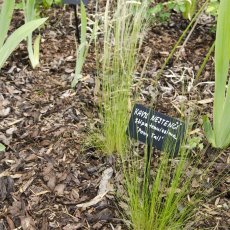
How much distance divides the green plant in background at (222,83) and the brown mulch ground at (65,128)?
12 cm

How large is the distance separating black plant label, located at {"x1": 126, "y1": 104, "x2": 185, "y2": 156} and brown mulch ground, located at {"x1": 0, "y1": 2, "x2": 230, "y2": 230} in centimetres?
11

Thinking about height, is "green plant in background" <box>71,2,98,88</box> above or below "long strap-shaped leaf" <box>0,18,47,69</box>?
below

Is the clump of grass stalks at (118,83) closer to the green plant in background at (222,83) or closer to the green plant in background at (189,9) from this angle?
the green plant in background at (222,83)

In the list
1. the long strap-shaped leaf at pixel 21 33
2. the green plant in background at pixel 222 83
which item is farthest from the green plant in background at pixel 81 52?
the green plant in background at pixel 222 83

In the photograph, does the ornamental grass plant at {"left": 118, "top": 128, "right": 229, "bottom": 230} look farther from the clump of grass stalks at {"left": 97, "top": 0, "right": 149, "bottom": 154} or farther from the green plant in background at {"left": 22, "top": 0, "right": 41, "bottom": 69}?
the green plant in background at {"left": 22, "top": 0, "right": 41, "bottom": 69}

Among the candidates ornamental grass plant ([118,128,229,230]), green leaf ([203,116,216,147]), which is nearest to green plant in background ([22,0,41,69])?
ornamental grass plant ([118,128,229,230])

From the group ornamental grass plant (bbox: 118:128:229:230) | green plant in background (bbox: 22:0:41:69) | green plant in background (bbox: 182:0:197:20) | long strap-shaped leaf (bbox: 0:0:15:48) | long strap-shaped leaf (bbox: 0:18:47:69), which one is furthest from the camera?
green plant in background (bbox: 182:0:197:20)

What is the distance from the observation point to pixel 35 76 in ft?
6.27

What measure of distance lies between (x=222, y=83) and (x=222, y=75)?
0.08 ft

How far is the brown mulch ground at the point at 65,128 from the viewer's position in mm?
1271

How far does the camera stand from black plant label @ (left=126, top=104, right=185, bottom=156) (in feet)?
3.69

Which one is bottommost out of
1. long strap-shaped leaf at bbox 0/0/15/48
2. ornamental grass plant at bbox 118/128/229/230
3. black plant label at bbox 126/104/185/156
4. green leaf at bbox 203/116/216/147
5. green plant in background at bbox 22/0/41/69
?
ornamental grass plant at bbox 118/128/229/230

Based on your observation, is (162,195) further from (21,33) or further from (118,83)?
(21,33)

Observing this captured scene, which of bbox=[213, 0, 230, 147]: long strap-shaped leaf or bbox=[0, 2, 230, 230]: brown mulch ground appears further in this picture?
bbox=[0, 2, 230, 230]: brown mulch ground
